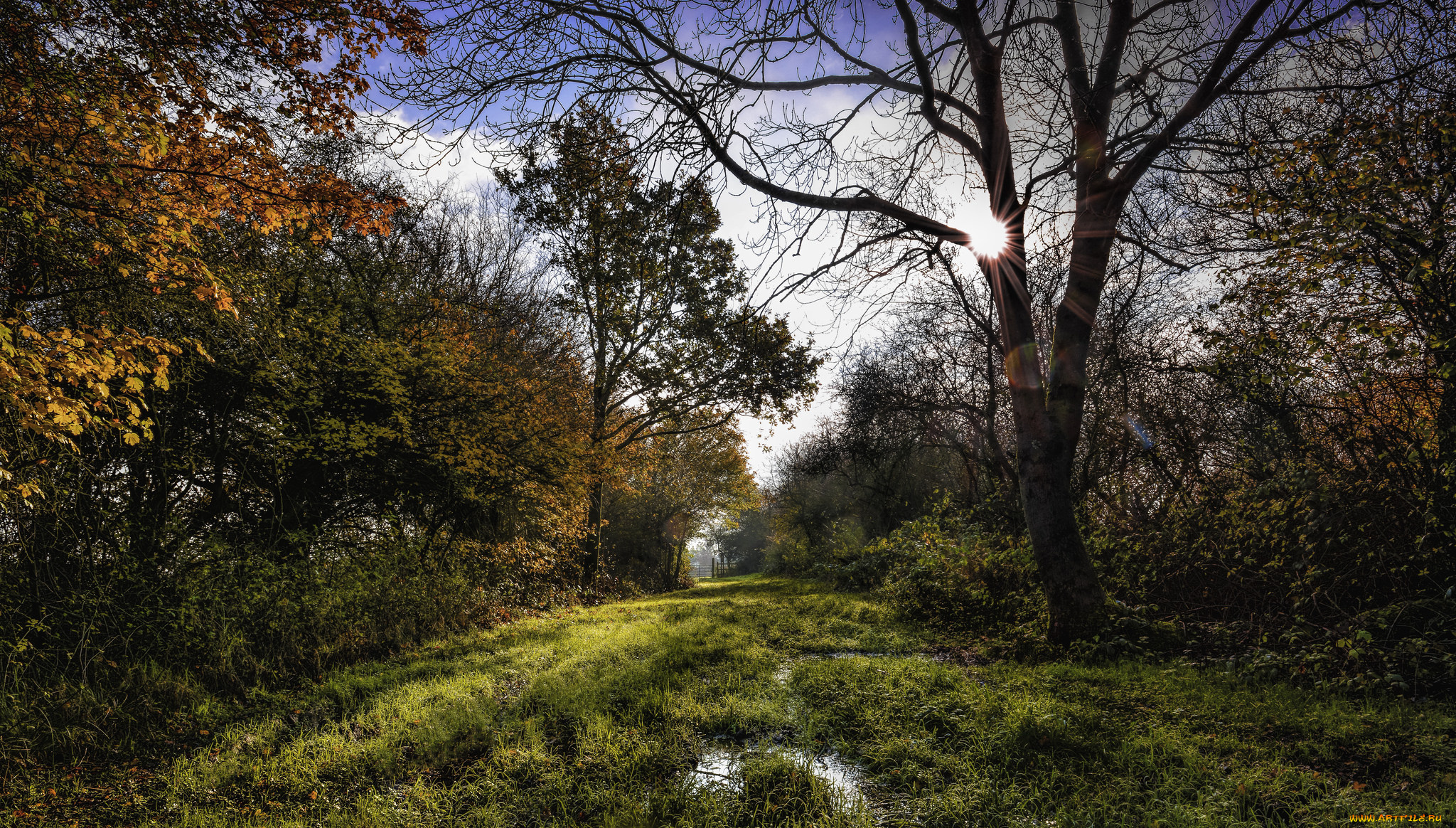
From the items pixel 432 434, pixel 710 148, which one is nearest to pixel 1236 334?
pixel 710 148

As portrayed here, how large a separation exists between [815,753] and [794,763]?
1.35 feet

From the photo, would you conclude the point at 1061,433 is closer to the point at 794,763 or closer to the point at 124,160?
the point at 794,763

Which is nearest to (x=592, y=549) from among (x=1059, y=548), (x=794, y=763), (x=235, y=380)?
(x=235, y=380)

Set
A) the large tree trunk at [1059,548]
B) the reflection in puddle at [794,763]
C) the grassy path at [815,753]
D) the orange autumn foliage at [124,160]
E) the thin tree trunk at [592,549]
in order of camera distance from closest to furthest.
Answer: the grassy path at [815,753], the reflection in puddle at [794,763], the orange autumn foliage at [124,160], the large tree trunk at [1059,548], the thin tree trunk at [592,549]

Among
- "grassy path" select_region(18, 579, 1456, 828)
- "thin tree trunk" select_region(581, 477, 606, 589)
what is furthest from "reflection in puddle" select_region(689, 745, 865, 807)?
"thin tree trunk" select_region(581, 477, 606, 589)

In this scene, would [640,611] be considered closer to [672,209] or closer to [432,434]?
[432,434]

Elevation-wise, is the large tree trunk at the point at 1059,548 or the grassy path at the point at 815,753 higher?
the large tree trunk at the point at 1059,548

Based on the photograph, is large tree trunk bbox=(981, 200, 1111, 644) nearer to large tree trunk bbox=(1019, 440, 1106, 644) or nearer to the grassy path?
large tree trunk bbox=(1019, 440, 1106, 644)

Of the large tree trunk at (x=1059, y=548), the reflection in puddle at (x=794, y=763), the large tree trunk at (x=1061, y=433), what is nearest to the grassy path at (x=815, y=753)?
the reflection in puddle at (x=794, y=763)

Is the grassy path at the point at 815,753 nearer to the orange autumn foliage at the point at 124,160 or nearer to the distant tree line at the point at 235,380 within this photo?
the distant tree line at the point at 235,380

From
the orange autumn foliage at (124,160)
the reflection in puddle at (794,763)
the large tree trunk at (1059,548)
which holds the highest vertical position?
the orange autumn foliage at (124,160)

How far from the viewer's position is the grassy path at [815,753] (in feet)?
8.28

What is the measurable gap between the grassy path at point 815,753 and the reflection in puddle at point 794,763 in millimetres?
23

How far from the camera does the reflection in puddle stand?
2.79 m
